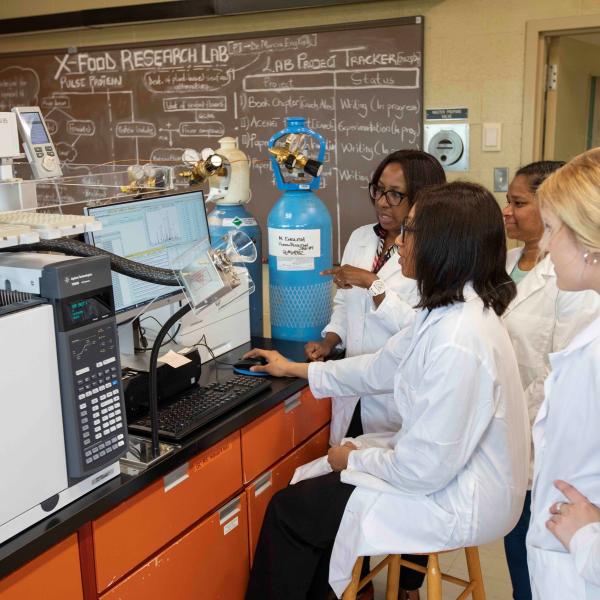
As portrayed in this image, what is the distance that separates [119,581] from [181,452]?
0.96 ft

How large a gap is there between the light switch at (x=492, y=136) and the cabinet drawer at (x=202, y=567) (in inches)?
96.3

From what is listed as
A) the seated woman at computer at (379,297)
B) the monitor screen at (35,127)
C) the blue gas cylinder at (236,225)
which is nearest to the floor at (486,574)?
the seated woman at computer at (379,297)

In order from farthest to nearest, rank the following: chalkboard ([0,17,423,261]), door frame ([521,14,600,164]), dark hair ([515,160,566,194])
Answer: chalkboard ([0,17,423,261]), door frame ([521,14,600,164]), dark hair ([515,160,566,194])

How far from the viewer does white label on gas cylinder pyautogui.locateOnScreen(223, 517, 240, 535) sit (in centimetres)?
183

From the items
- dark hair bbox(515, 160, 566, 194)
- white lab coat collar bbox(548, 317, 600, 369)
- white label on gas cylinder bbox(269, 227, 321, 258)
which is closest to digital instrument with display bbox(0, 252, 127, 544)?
white lab coat collar bbox(548, 317, 600, 369)

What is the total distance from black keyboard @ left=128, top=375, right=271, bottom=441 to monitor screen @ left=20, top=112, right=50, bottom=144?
2.60 feet

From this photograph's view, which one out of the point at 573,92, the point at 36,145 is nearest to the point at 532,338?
the point at 36,145

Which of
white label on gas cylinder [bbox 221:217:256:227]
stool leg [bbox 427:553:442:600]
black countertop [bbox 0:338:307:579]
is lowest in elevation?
stool leg [bbox 427:553:442:600]

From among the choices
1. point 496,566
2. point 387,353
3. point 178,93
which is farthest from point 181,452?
point 178,93

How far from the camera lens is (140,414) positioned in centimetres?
177

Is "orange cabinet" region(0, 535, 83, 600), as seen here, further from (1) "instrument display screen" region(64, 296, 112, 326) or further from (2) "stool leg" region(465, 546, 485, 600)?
(2) "stool leg" region(465, 546, 485, 600)

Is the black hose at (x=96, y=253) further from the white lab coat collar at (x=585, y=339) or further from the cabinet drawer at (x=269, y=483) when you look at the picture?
the white lab coat collar at (x=585, y=339)

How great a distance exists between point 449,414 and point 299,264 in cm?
102

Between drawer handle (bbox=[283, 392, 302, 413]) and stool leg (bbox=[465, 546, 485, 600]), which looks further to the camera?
drawer handle (bbox=[283, 392, 302, 413])
